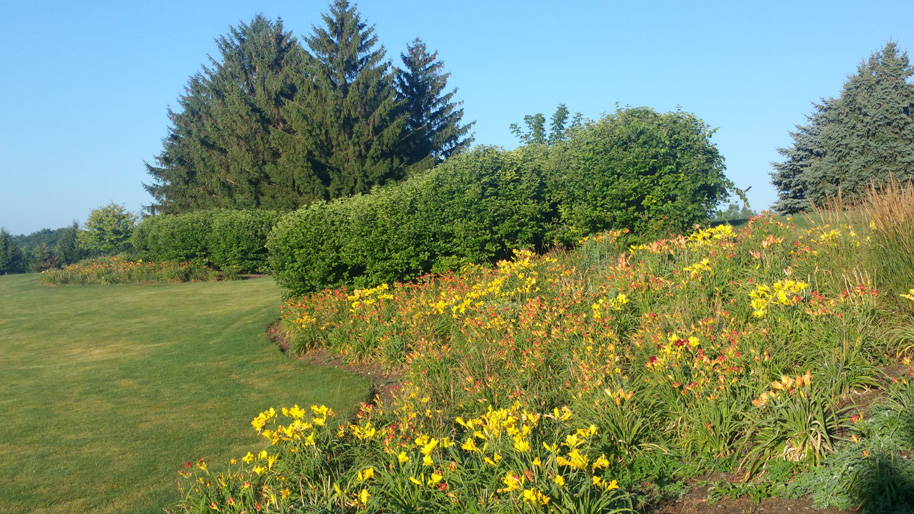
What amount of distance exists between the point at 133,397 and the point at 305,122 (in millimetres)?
19216

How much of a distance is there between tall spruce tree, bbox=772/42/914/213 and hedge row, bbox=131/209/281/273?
19.0 metres

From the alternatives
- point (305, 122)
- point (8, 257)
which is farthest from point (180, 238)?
point (8, 257)

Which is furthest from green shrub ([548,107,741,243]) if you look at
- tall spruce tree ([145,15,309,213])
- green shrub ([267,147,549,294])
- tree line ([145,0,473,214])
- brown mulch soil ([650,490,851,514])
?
tall spruce tree ([145,15,309,213])

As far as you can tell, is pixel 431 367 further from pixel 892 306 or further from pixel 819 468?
pixel 892 306

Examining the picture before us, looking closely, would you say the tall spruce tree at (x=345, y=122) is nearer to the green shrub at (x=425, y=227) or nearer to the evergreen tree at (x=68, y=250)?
the green shrub at (x=425, y=227)

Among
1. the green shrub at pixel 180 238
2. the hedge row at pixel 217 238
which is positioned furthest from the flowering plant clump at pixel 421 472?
the green shrub at pixel 180 238

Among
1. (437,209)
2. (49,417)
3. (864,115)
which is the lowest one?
(49,417)

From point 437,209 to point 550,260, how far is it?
2834 millimetres

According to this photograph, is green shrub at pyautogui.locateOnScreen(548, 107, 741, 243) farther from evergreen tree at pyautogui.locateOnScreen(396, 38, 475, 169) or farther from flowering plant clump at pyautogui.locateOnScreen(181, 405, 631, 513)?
evergreen tree at pyautogui.locateOnScreen(396, 38, 475, 169)

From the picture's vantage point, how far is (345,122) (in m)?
25.9

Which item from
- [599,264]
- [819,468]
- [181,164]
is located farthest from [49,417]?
[181,164]

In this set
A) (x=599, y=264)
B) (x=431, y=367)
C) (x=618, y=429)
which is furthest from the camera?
(x=599, y=264)

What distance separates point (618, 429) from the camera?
410 cm

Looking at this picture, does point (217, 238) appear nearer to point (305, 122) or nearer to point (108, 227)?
point (305, 122)
